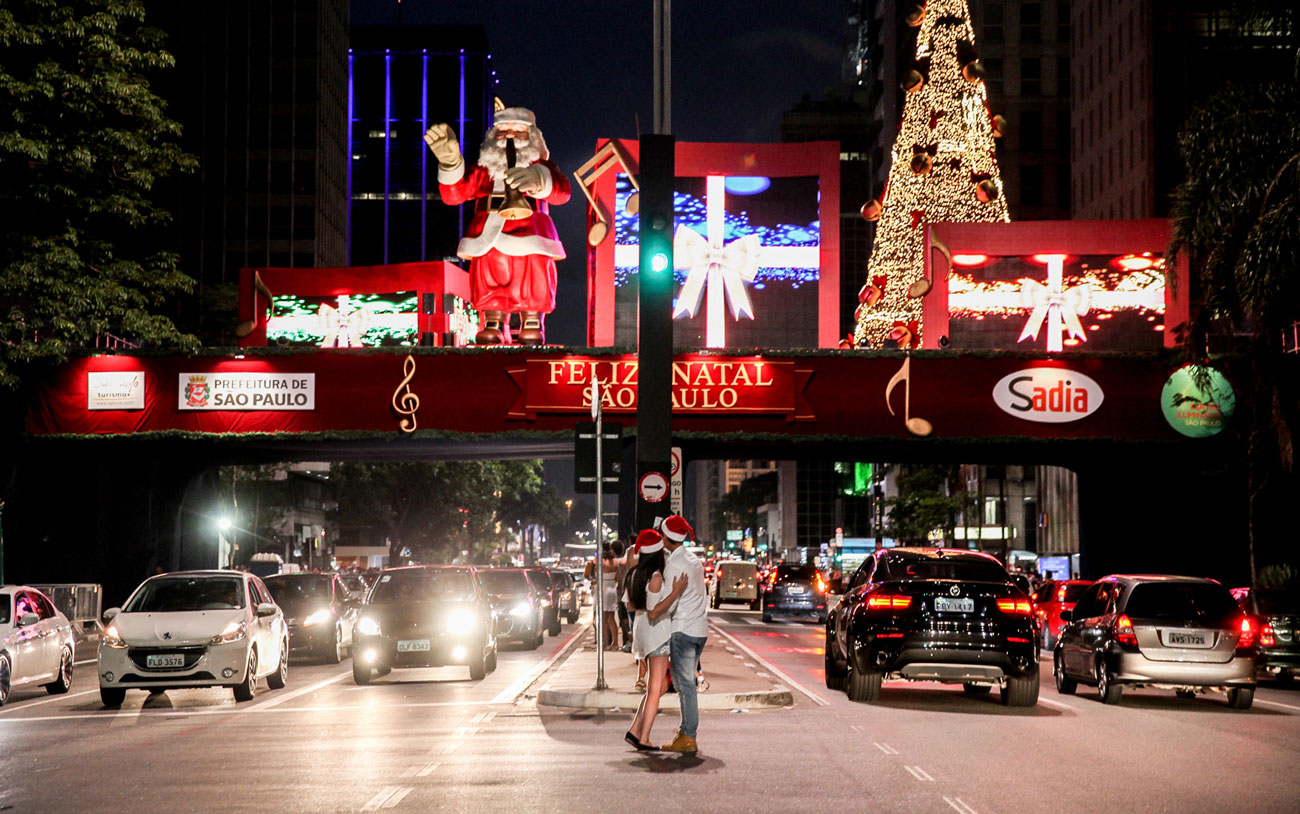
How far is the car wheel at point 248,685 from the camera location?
744 inches

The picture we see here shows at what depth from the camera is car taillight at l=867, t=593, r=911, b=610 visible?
17.2 metres

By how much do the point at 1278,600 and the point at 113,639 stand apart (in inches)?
651

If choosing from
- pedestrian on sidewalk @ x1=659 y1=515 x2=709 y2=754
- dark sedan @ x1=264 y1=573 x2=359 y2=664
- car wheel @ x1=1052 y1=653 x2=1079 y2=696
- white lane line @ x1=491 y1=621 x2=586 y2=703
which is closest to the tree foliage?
dark sedan @ x1=264 y1=573 x2=359 y2=664

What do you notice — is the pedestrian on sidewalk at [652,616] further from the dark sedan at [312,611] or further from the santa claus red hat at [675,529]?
the dark sedan at [312,611]

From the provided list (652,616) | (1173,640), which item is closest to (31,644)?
(652,616)

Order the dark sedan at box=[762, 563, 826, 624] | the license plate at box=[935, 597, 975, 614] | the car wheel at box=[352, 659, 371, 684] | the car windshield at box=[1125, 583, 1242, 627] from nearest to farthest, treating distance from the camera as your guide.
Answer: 1. the license plate at box=[935, 597, 975, 614]
2. the car windshield at box=[1125, 583, 1242, 627]
3. the car wheel at box=[352, 659, 371, 684]
4. the dark sedan at box=[762, 563, 826, 624]

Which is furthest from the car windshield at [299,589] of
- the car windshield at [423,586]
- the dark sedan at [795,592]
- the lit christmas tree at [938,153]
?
the dark sedan at [795,592]

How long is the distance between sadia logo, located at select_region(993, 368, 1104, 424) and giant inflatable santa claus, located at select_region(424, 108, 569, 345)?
10.3 m

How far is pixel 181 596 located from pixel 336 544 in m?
107

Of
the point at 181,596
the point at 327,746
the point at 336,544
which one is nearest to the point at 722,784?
the point at 327,746

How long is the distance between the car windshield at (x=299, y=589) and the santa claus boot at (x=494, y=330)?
787 centimetres

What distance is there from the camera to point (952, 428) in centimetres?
3362

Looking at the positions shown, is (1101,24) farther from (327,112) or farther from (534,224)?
(534,224)

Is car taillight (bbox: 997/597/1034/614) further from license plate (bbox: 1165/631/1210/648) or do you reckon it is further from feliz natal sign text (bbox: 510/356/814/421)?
feliz natal sign text (bbox: 510/356/814/421)
